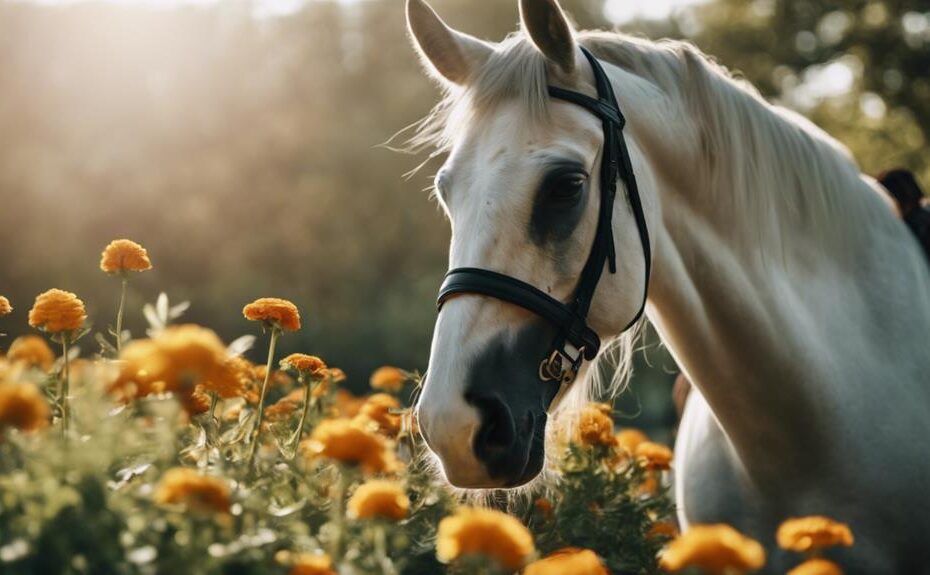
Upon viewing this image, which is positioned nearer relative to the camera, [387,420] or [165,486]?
[165,486]

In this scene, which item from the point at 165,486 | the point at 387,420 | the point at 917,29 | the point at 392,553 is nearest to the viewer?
the point at 165,486

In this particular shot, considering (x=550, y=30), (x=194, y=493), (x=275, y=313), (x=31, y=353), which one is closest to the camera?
(x=194, y=493)

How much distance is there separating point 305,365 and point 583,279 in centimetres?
77

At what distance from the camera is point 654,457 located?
2.82m

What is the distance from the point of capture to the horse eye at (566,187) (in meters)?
2.37

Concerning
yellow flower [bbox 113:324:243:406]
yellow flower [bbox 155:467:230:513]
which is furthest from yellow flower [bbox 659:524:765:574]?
yellow flower [bbox 113:324:243:406]

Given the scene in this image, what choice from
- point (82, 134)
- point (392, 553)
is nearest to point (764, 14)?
point (82, 134)

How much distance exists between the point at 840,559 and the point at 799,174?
120 cm

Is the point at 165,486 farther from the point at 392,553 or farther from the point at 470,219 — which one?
the point at 470,219

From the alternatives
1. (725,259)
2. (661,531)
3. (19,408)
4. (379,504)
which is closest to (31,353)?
(19,408)

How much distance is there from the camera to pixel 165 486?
1.25 metres

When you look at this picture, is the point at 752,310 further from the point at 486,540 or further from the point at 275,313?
the point at 486,540

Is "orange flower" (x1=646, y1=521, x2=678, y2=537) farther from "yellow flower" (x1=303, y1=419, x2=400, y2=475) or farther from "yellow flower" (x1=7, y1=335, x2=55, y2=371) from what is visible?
"yellow flower" (x1=7, y1=335, x2=55, y2=371)

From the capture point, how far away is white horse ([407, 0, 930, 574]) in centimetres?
237
